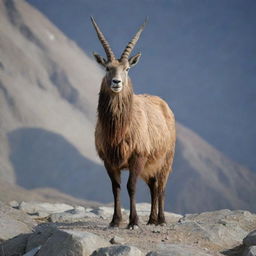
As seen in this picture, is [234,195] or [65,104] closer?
[234,195]

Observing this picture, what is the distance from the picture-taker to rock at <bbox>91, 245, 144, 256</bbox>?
340 inches

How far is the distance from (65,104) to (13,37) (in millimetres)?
16891

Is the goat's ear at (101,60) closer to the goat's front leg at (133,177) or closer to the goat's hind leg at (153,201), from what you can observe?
the goat's front leg at (133,177)

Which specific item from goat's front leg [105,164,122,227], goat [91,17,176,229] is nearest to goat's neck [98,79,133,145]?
goat [91,17,176,229]

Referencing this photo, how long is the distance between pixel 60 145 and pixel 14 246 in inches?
Result: 3309

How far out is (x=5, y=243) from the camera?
10.8m

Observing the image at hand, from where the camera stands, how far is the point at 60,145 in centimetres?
9419

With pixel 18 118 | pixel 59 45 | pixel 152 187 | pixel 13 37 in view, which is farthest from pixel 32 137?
pixel 152 187

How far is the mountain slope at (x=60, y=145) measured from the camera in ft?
294

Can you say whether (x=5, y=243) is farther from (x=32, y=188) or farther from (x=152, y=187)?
(x=32, y=188)

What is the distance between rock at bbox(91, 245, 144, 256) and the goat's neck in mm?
3515

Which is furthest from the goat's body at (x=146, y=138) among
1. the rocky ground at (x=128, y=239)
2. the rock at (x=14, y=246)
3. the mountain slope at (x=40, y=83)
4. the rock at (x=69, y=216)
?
the mountain slope at (x=40, y=83)

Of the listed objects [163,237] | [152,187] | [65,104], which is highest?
[65,104]

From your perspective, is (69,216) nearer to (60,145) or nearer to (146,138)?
(146,138)
